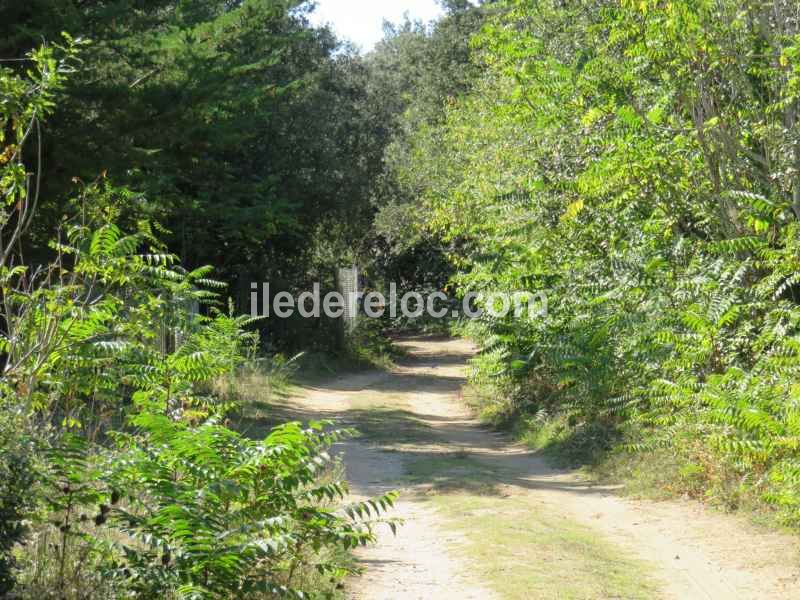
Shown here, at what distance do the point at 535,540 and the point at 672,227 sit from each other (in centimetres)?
618

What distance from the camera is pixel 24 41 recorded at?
12.7 meters

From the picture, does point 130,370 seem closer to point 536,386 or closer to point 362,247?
point 536,386

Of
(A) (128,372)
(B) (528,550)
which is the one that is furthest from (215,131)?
(B) (528,550)

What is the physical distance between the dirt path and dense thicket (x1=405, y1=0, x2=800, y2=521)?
654 mm

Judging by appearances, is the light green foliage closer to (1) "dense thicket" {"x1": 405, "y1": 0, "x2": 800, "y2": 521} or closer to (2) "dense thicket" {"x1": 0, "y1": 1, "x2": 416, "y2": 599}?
(2) "dense thicket" {"x1": 0, "y1": 1, "x2": 416, "y2": 599}

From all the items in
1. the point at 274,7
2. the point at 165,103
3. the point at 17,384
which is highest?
the point at 274,7

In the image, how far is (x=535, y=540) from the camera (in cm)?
805

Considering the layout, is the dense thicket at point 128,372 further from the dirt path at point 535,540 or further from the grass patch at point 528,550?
the grass patch at point 528,550

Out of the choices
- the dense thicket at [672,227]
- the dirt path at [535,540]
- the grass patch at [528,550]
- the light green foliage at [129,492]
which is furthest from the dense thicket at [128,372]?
the dense thicket at [672,227]

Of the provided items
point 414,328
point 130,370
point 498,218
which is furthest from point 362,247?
point 130,370

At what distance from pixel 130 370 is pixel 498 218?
37.7ft

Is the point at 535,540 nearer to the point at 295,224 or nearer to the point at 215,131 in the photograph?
the point at 215,131

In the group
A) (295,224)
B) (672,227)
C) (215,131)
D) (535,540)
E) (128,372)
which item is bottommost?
(535,540)

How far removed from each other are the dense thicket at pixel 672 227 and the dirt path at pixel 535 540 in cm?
65
